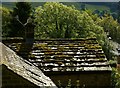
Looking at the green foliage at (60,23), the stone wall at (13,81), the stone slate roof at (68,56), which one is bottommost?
the green foliage at (60,23)

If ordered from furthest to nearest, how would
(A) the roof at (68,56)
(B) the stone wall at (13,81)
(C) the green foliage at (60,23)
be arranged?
(C) the green foliage at (60,23) < (A) the roof at (68,56) < (B) the stone wall at (13,81)

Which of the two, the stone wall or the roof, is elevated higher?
the stone wall

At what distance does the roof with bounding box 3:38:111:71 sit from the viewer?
17.8m

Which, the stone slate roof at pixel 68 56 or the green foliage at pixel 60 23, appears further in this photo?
the green foliage at pixel 60 23

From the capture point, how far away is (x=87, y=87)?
17812 mm

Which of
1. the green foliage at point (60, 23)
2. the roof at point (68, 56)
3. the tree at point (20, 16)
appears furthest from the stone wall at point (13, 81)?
the tree at point (20, 16)

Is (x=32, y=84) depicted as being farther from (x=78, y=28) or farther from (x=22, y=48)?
(x=78, y=28)

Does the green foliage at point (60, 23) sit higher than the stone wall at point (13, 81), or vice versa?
the stone wall at point (13, 81)

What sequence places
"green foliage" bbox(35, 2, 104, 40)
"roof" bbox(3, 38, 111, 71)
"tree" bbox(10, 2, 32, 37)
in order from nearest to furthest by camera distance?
"roof" bbox(3, 38, 111, 71), "green foliage" bbox(35, 2, 104, 40), "tree" bbox(10, 2, 32, 37)

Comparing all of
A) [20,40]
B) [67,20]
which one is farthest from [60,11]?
[20,40]

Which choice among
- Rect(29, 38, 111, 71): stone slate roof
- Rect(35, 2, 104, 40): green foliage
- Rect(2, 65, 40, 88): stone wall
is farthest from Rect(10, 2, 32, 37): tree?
Rect(2, 65, 40, 88): stone wall

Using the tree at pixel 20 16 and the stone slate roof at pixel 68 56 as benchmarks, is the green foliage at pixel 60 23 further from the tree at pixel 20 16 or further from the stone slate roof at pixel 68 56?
the stone slate roof at pixel 68 56

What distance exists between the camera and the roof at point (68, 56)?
58.3 ft

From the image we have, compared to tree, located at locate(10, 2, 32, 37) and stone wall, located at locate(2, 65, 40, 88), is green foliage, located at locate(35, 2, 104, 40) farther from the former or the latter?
stone wall, located at locate(2, 65, 40, 88)
